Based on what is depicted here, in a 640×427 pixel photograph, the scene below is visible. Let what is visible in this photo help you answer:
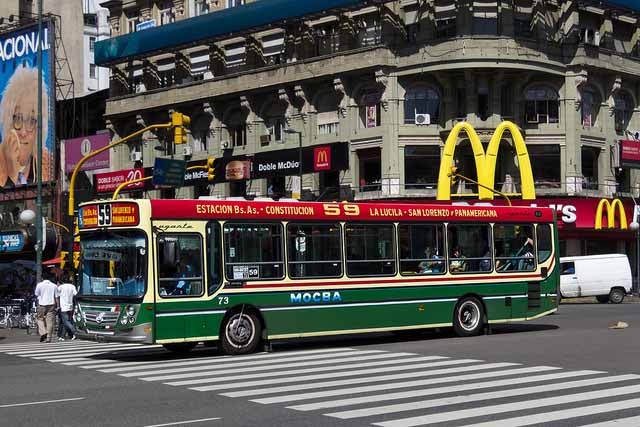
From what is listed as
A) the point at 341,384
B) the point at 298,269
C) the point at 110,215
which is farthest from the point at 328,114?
the point at 341,384

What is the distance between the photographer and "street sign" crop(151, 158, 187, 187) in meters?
45.6

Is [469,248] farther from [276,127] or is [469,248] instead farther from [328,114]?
[276,127]

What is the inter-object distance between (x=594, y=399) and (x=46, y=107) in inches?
2338

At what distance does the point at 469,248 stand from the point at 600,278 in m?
23.0

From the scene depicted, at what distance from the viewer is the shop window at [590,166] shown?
5197 centimetres

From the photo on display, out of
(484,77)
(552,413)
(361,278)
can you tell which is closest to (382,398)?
(552,413)

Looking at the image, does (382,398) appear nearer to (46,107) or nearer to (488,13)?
(488,13)

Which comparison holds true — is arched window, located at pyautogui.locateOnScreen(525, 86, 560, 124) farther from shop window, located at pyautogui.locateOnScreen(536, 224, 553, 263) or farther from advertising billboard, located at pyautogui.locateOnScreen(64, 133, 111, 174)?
advertising billboard, located at pyautogui.locateOnScreen(64, 133, 111, 174)

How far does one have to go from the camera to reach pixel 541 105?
51000 mm

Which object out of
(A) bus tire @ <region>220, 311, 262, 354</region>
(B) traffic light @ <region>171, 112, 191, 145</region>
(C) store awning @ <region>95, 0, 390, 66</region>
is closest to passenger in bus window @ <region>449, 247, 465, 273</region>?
(A) bus tire @ <region>220, 311, 262, 354</region>

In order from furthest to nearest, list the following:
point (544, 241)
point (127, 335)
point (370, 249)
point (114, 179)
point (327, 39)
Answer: point (114, 179)
point (327, 39)
point (544, 241)
point (370, 249)
point (127, 335)

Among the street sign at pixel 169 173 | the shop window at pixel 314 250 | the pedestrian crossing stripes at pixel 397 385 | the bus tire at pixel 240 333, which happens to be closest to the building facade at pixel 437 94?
the street sign at pixel 169 173

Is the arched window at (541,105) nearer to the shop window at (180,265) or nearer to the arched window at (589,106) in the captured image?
the arched window at (589,106)

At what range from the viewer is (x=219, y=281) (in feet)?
61.7
